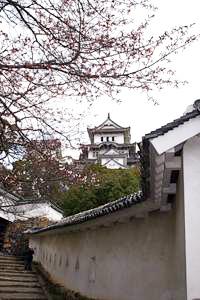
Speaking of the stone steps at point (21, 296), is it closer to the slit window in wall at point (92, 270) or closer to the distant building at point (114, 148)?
the slit window in wall at point (92, 270)

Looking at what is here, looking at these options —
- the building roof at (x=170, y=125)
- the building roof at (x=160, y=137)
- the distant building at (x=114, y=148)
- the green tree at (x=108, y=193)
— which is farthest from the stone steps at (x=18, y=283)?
the distant building at (x=114, y=148)

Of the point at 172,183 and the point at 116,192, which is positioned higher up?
the point at 116,192

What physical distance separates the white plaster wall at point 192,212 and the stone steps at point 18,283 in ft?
30.3

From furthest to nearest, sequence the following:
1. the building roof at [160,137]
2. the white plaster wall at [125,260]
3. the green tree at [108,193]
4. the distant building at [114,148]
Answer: the distant building at [114,148]
the green tree at [108,193]
the white plaster wall at [125,260]
the building roof at [160,137]

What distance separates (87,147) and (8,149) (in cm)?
129

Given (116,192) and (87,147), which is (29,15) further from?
(116,192)

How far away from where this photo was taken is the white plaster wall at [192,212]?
477 centimetres

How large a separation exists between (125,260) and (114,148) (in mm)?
52850

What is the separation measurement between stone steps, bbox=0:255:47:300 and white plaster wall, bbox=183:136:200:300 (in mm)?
9249

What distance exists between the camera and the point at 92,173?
7.90m

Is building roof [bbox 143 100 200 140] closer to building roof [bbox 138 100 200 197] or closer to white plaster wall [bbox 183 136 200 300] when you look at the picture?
building roof [bbox 138 100 200 197]

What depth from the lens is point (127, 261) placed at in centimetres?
819

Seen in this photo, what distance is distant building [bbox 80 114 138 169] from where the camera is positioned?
180ft

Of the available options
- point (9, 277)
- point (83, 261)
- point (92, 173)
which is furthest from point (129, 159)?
point (92, 173)
